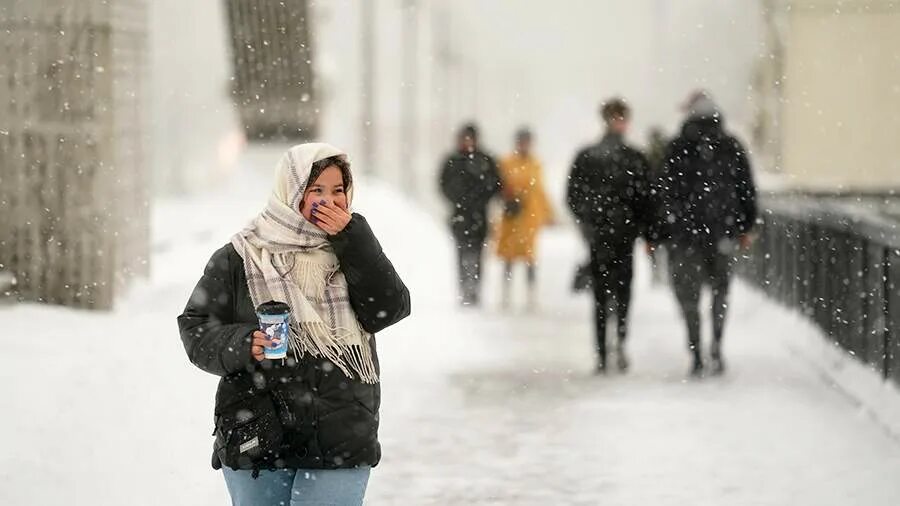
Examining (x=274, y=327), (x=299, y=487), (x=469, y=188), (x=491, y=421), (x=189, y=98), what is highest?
(x=274, y=327)

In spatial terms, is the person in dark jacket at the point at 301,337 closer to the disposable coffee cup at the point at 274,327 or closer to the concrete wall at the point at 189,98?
the disposable coffee cup at the point at 274,327

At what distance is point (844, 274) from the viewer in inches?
464

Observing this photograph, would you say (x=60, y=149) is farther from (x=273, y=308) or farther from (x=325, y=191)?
(x=273, y=308)

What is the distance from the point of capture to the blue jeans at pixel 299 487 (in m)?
4.55

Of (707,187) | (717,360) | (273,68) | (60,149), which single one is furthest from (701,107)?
(273,68)

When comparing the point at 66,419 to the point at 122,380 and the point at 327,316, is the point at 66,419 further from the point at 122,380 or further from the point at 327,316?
the point at 327,316

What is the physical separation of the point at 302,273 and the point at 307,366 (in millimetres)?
257

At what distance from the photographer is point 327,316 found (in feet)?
15.4

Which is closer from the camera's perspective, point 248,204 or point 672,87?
point 248,204

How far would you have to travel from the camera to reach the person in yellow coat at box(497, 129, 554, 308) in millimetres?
16938

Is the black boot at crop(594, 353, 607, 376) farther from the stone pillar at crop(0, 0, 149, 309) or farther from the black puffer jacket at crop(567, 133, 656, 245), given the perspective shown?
the stone pillar at crop(0, 0, 149, 309)

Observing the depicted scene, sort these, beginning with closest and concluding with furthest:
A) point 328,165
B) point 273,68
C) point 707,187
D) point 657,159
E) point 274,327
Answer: point 274,327 < point 328,165 < point 707,187 < point 657,159 < point 273,68

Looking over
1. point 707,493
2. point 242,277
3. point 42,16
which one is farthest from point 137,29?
point 242,277

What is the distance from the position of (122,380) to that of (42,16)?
387 centimetres
